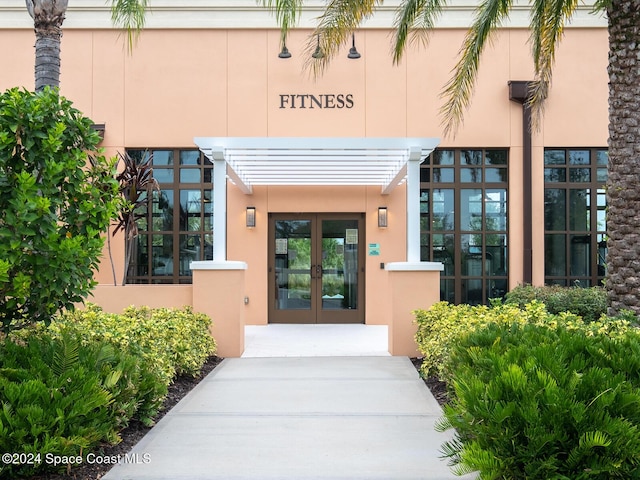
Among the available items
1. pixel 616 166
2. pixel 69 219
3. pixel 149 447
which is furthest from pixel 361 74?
pixel 149 447

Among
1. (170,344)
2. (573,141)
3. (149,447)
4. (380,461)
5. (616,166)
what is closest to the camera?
(380,461)

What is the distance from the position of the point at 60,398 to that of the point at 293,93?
9948mm

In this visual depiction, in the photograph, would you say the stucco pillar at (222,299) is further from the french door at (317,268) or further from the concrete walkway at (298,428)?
the french door at (317,268)

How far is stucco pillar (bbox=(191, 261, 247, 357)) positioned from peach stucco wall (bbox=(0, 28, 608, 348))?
3.69 meters

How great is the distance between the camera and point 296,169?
35.4ft

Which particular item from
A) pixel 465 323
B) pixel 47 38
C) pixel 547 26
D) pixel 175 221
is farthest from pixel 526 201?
pixel 47 38

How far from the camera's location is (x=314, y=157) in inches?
386

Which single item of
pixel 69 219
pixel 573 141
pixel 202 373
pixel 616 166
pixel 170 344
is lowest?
pixel 202 373

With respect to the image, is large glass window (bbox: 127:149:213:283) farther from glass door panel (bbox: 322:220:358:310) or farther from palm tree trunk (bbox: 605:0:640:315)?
palm tree trunk (bbox: 605:0:640:315)

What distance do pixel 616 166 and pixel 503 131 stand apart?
5756mm

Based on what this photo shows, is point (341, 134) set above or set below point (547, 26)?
below

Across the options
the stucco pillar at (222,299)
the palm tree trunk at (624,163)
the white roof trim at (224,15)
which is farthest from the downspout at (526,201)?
the stucco pillar at (222,299)

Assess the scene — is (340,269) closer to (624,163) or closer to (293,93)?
(293,93)

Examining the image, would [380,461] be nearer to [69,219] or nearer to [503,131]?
[69,219]
